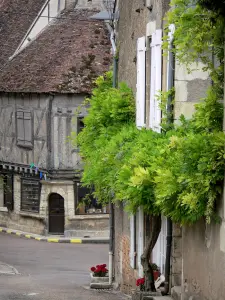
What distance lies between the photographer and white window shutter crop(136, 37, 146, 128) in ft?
55.4

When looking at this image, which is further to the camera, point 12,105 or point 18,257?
point 12,105

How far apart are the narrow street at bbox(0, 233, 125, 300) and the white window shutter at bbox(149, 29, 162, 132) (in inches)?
200

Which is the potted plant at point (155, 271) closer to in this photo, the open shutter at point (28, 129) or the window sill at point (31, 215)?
the window sill at point (31, 215)

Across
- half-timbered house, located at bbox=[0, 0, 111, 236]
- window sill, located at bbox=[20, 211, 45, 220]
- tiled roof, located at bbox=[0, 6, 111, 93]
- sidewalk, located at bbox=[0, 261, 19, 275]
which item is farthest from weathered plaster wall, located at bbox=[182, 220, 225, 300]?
window sill, located at bbox=[20, 211, 45, 220]

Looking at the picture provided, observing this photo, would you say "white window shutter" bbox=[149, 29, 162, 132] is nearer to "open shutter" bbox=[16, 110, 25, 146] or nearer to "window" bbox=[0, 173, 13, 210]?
"open shutter" bbox=[16, 110, 25, 146]

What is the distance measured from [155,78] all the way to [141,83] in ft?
4.85

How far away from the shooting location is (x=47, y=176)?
122 feet

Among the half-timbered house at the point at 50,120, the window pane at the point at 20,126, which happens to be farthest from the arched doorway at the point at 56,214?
the window pane at the point at 20,126

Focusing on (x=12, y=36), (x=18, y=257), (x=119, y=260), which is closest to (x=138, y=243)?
(x=119, y=260)

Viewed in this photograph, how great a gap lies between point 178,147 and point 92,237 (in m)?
25.9

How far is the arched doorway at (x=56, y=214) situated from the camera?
37406 millimetres

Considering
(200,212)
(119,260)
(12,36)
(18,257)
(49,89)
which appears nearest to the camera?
(200,212)

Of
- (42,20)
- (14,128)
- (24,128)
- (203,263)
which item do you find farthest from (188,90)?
(42,20)

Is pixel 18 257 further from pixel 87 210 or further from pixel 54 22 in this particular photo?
pixel 54 22
